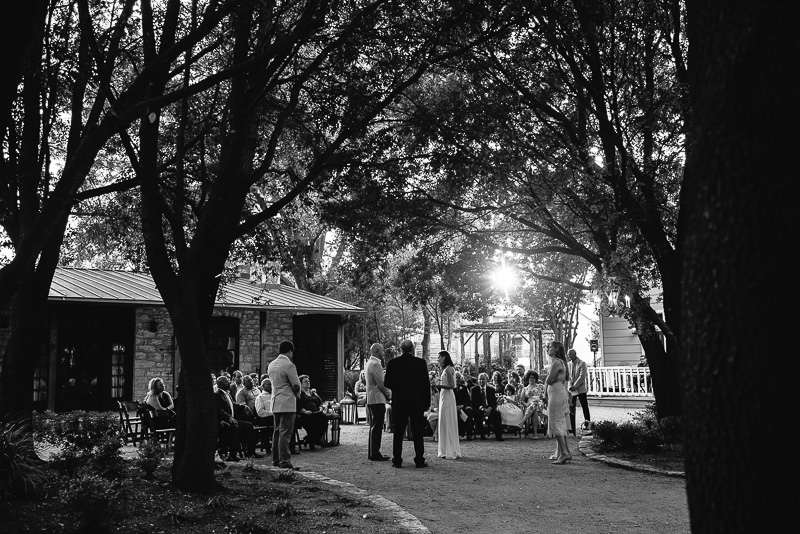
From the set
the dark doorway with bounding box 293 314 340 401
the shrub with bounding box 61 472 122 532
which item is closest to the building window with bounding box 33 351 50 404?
the dark doorway with bounding box 293 314 340 401

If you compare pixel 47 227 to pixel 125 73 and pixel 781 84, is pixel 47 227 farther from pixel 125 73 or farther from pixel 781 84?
pixel 125 73

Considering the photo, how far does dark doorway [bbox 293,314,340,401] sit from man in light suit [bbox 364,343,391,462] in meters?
12.3

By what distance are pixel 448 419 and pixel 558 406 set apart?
2038 mm

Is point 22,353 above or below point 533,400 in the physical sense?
above

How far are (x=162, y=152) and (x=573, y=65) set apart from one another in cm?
714

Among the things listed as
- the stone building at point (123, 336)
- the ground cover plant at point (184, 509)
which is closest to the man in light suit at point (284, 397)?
the ground cover plant at point (184, 509)

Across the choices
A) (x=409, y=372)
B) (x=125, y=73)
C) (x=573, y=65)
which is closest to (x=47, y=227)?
(x=409, y=372)

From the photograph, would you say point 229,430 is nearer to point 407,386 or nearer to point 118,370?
point 407,386

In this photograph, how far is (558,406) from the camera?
1149cm

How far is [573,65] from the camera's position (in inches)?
493

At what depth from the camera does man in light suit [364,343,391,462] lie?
1234 centimetres

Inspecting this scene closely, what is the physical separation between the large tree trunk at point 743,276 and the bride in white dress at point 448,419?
10464 mm

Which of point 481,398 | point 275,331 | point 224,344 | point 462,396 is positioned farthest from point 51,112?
point 275,331

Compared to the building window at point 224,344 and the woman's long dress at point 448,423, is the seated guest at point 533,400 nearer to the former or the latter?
the woman's long dress at point 448,423
